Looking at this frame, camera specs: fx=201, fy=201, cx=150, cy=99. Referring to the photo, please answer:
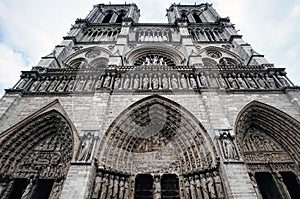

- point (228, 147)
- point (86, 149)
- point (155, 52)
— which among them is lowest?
point (86, 149)

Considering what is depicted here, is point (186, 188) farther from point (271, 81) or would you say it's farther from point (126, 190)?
point (271, 81)

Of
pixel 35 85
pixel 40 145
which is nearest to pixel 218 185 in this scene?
pixel 40 145

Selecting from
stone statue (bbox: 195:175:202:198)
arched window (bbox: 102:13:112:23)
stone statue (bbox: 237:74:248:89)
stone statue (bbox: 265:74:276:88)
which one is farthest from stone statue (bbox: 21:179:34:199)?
arched window (bbox: 102:13:112:23)

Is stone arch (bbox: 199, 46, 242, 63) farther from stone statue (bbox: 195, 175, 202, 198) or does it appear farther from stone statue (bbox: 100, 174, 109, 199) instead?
stone statue (bbox: 100, 174, 109, 199)

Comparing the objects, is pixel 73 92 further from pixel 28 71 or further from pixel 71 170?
pixel 71 170

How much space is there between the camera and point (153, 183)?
6.42m

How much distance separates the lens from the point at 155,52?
12766mm

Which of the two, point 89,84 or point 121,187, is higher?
point 89,84

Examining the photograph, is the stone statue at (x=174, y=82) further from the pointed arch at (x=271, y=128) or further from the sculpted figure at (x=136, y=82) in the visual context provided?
the pointed arch at (x=271, y=128)

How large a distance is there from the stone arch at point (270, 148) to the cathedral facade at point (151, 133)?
32 mm

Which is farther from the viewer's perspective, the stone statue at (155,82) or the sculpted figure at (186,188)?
the stone statue at (155,82)

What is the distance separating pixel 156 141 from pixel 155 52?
6.90 meters

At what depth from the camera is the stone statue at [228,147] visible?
5.80 metres

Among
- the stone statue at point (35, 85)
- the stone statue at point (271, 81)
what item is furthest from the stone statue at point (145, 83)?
the stone statue at point (271, 81)
